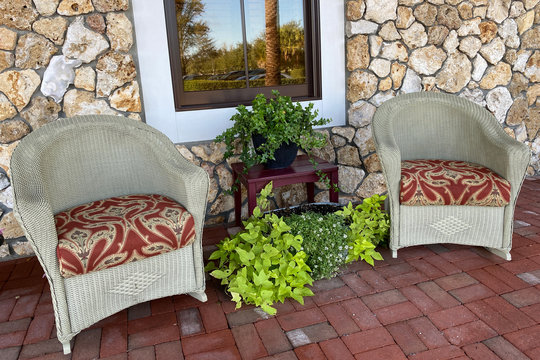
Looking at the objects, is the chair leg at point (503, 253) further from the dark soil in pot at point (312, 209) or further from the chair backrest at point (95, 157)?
the chair backrest at point (95, 157)

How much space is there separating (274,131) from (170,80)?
773 millimetres

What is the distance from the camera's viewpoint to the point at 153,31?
256 centimetres

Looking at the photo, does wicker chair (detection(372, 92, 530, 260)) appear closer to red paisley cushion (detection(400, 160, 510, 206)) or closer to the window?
red paisley cushion (detection(400, 160, 510, 206))

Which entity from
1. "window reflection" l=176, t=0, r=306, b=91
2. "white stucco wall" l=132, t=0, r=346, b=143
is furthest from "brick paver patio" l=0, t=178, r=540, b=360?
"window reflection" l=176, t=0, r=306, b=91

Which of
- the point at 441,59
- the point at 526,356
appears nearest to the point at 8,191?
the point at 526,356

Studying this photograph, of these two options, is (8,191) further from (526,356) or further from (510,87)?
(510,87)

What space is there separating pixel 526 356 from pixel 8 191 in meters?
2.69

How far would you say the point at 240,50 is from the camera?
115 inches

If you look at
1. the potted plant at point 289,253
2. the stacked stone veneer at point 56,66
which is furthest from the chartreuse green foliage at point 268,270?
the stacked stone veneer at point 56,66

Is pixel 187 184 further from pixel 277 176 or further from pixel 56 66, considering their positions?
pixel 56 66

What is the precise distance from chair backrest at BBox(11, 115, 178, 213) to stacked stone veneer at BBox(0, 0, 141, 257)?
481mm

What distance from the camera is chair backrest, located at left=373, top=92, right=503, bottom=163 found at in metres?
2.54

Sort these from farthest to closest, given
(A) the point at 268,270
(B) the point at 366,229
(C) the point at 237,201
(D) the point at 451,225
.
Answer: (C) the point at 237,201 → (B) the point at 366,229 → (D) the point at 451,225 → (A) the point at 268,270

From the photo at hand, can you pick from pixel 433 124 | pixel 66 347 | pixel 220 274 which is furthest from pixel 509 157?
pixel 66 347
